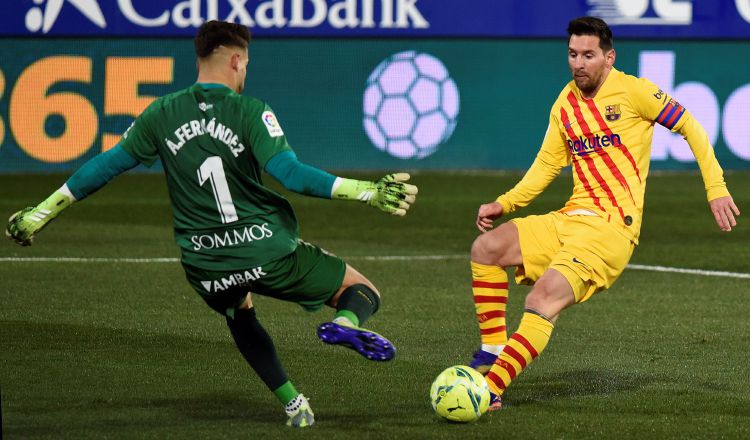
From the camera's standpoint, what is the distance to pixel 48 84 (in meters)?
20.5

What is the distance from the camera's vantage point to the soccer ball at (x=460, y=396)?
6043 millimetres

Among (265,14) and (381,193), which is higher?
(381,193)

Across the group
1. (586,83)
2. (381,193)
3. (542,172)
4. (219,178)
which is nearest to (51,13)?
(542,172)

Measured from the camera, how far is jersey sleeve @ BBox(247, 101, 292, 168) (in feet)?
18.0

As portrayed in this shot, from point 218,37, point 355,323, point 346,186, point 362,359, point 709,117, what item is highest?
point 218,37

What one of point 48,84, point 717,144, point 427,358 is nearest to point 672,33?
point 717,144

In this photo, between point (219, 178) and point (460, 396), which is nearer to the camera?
point (219, 178)

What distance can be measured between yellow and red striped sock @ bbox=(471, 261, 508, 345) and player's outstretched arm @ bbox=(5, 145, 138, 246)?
186cm

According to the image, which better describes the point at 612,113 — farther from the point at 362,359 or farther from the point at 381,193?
the point at 362,359

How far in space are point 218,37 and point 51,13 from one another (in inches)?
615

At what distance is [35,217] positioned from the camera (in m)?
5.77

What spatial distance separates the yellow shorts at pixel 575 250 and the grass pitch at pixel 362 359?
60 cm

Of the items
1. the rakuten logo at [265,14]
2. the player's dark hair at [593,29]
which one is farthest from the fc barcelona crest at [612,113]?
the rakuten logo at [265,14]

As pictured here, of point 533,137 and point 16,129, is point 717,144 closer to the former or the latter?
point 533,137
